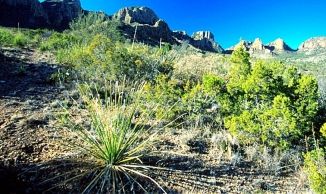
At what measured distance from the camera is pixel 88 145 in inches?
257

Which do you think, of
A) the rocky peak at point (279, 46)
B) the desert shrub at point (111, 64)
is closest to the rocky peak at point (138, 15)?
the rocky peak at point (279, 46)

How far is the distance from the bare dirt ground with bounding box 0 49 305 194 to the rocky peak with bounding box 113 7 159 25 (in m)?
84.3

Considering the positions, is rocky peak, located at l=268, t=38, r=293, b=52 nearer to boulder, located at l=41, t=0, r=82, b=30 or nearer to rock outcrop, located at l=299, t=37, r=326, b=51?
rock outcrop, located at l=299, t=37, r=326, b=51

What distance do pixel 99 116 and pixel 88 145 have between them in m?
0.57

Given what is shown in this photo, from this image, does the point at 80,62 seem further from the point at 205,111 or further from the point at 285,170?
the point at 285,170

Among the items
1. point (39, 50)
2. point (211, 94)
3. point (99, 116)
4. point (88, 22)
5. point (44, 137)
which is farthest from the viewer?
point (88, 22)

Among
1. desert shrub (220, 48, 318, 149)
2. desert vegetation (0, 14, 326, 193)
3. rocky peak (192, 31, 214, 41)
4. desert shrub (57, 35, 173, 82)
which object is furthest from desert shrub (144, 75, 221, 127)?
rocky peak (192, 31, 214, 41)

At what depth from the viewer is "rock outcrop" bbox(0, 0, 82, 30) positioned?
61531mm

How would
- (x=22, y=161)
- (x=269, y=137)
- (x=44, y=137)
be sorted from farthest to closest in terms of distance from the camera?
1. (x=269, y=137)
2. (x=44, y=137)
3. (x=22, y=161)

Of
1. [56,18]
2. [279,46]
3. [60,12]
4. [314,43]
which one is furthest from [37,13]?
[314,43]

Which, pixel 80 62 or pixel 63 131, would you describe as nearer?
pixel 63 131

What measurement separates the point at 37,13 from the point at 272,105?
6660 cm

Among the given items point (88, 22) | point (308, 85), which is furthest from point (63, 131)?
point (88, 22)

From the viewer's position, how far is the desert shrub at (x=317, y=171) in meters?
5.48
